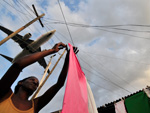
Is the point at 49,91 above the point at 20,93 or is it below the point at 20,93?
above

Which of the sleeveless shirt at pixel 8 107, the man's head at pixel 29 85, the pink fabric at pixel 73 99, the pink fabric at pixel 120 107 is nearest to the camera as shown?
the sleeveless shirt at pixel 8 107

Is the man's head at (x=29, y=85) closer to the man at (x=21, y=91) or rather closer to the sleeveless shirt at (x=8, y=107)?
the man at (x=21, y=91)

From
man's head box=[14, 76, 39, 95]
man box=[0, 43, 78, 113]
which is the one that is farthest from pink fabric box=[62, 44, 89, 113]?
man's head box=[14, 76, 39, 95]

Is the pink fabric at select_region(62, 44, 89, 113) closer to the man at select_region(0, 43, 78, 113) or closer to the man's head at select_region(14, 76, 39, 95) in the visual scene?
the man at select_region(0, 43, 78, 113)

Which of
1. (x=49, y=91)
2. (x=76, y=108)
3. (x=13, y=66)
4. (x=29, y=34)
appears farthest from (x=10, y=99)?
(x=29, y=34)

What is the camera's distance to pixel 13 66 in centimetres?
107

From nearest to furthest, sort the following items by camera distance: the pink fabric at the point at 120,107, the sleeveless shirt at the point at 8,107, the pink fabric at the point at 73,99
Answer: the sleeveless shirt at the point at 8,107 → the pink fabric at the point at 73,99 → the pink fabric at the point at 120,107

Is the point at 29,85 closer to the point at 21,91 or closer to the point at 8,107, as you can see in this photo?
the point at 21,91

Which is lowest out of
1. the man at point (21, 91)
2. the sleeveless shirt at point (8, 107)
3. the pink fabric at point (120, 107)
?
the sleeveless shirt at point (8, 107)

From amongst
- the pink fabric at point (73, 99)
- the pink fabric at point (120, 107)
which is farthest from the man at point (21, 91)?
the pink fabric at point (120, 107)

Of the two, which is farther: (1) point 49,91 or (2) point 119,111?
(2) point 119,111

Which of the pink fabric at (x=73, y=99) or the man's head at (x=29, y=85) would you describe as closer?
the pink fabric at (x=73, y=99)

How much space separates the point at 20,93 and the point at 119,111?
5137mm

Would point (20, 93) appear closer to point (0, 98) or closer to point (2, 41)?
point (0, 98)
